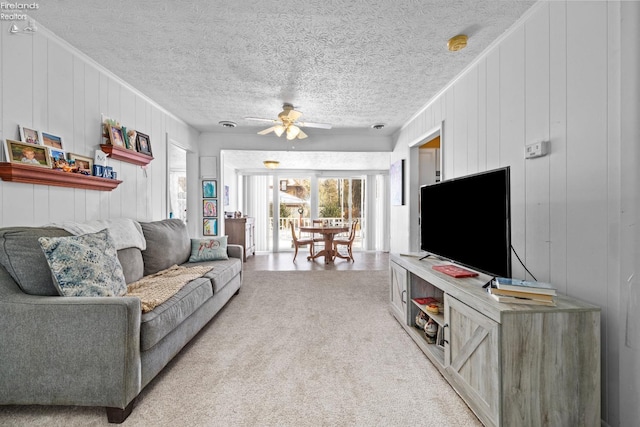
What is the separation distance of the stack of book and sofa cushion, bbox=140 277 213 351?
185cm

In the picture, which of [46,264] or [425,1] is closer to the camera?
[46,264]

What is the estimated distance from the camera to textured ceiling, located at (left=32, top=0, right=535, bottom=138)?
6.07 feet

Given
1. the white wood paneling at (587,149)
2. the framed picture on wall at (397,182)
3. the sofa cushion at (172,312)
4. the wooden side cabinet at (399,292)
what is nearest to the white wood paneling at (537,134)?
the white wood paneling at (587,149)

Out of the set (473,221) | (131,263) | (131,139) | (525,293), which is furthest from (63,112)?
(525,293)

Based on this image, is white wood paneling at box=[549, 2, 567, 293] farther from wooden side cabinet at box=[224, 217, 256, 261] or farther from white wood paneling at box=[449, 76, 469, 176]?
wooden side cabinet at box=[224, 217, 256, 261]

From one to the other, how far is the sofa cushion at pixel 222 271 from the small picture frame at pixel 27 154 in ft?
4.79

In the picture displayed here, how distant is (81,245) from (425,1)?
259cm

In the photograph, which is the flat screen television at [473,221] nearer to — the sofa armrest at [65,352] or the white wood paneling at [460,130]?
the white wood paneling at [460,130]

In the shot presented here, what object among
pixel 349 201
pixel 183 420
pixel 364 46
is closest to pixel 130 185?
pixel 183 420

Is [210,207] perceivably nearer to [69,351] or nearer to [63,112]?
[63,112]

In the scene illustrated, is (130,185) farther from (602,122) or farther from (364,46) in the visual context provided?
(602,122)

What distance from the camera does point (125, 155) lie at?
2.92 metres

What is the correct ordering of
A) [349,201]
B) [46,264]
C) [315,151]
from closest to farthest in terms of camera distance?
1. [46,264]
2. [315,151]
3. [349,201]

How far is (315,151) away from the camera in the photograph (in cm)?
509
